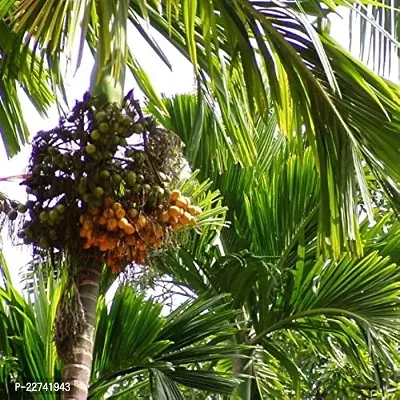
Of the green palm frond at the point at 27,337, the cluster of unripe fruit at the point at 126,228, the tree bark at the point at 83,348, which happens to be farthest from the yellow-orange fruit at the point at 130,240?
the green palm frond at the point at 27,337

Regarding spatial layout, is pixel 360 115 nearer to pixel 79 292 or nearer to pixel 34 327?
pixel 79 292

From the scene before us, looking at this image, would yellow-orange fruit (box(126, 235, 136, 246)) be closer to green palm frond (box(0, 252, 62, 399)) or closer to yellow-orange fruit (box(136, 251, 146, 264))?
yellow-orange fruit (box(136, 251, 146, 264))

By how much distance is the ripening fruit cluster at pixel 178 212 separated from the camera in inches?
70.5

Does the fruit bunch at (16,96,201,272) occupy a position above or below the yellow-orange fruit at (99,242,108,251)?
above

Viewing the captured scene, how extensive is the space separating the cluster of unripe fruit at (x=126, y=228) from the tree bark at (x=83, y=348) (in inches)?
2.5

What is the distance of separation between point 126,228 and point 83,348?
286mm

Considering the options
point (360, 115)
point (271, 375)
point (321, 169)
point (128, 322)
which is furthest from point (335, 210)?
point (271, 375)

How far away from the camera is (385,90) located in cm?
203

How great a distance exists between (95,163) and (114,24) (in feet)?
0.99

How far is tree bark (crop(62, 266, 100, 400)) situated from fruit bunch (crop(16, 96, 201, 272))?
6cm

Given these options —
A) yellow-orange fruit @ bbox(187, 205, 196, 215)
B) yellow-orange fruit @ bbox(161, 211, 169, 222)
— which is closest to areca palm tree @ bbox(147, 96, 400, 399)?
yellow-orange fruit @ bbox(187, 205, 196, 215)

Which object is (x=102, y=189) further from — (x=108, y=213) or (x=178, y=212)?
(x=178, y=212)

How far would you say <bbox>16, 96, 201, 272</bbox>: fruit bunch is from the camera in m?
1.69

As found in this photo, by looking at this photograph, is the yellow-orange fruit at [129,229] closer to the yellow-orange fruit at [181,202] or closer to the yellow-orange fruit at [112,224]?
the yellow-orange fruit at [112,224]
